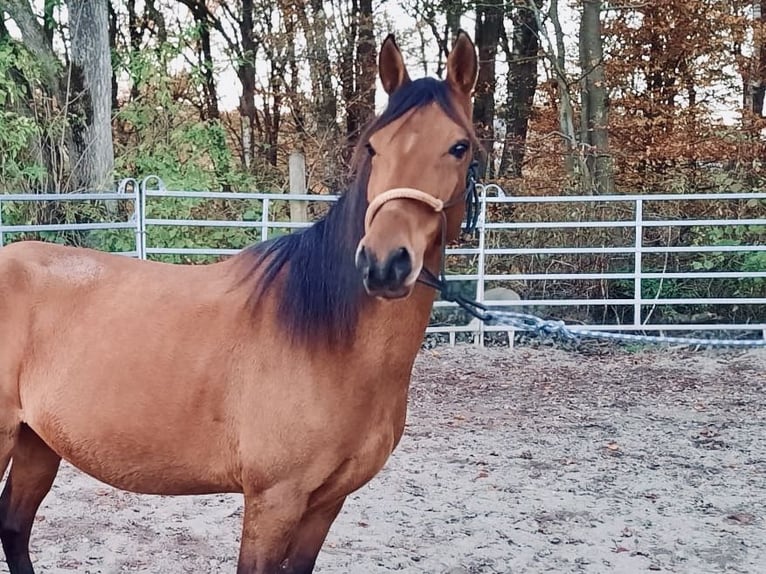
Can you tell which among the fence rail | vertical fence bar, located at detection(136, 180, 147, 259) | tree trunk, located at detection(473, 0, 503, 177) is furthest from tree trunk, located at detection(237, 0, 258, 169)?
vertical fence bar, located at detection(136, 180, 147, 259)

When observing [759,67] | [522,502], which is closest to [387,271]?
[522,502]

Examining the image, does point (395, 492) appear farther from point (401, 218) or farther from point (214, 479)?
point (401, 218)

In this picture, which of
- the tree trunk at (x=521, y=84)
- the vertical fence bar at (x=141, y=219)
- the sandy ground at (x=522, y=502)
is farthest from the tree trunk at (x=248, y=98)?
the sandy ground at (x=522, y=502)

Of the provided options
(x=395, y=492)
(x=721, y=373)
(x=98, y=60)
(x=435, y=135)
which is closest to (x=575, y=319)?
(x=721, y=373)

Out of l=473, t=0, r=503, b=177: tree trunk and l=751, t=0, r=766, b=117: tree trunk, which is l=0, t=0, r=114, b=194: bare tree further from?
l=751, t=0, r=766, b=117: tree trunk

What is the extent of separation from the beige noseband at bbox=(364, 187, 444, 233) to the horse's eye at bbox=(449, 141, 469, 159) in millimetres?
140

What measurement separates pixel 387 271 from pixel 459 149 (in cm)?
42

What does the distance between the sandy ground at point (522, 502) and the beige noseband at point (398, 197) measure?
1870mm

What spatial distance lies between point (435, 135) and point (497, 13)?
458 inches

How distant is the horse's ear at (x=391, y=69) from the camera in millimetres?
1967

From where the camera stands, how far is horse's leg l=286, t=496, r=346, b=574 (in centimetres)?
224

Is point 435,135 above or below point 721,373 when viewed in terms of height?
above

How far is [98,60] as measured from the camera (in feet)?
27.5

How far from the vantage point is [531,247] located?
8109mm
